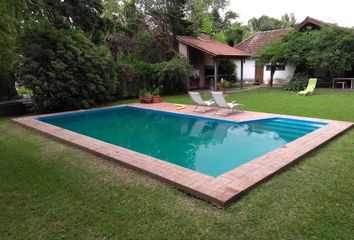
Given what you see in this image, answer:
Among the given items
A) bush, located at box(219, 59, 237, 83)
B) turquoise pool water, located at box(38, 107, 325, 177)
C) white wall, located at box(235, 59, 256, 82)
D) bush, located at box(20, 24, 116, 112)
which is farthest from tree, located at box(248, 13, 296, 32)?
turquoise pool water, located at box(38, 107, 325, 177)

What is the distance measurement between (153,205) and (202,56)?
20.4m

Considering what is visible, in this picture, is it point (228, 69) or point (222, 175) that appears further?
point (228, 69)

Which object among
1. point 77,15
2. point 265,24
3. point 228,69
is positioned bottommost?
point 228,69

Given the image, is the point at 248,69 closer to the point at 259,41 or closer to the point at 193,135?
the point at 259,41

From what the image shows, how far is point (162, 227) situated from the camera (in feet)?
11.3

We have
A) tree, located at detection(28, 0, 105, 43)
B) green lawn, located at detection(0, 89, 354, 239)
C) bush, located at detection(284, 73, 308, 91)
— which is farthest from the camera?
bush, located at detection(284, 73, 308, 91)

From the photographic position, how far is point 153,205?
400 cm

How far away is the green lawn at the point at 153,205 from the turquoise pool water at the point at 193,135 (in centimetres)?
176

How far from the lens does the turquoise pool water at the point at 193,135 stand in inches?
275

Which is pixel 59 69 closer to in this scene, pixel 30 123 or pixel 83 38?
pixel 83 38

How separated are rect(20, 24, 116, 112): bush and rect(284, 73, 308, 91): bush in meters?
13.6

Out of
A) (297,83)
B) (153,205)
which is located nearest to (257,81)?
(297,83)

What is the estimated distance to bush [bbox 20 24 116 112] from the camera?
1284 cm

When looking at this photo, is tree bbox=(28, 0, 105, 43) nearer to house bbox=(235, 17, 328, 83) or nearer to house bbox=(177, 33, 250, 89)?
house bbox=(177, 33, 250, 89)
